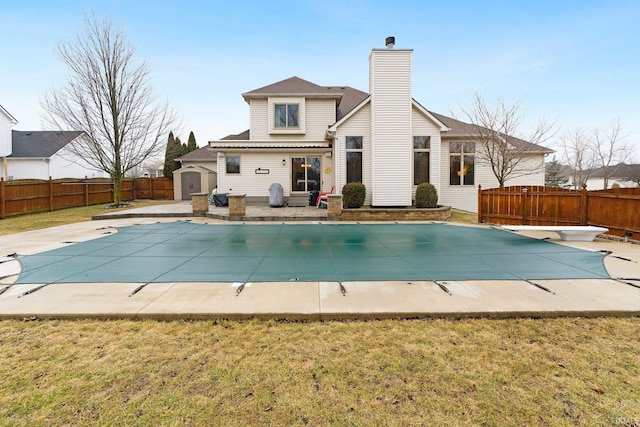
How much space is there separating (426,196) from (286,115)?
8.80 metres

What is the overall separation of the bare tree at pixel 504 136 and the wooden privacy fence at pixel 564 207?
14.1ft

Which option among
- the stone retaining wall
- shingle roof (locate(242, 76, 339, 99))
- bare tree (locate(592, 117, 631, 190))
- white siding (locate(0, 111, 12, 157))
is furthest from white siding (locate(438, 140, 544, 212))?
→ white siding (locate(0, 111, 12, 157))

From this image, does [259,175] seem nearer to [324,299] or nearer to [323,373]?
[324,299]

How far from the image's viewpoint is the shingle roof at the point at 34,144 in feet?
82.5

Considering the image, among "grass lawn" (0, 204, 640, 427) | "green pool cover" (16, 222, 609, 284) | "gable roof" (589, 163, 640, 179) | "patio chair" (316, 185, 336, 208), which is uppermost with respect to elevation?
"gable roof" (589, 163, 640, 179)

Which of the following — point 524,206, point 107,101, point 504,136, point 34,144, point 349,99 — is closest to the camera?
point 524,206

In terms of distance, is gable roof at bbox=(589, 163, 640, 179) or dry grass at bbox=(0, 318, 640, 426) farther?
gable roof at bbox=(589, 163, 640, 179)

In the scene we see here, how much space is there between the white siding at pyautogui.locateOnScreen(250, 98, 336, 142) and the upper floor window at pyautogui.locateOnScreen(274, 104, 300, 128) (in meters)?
0.53

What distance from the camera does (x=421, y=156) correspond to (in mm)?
14391

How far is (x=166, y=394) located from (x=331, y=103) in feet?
56.3

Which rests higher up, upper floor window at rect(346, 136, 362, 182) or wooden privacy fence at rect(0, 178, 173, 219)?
upper floor window at rect(346, 136, 362, 182)

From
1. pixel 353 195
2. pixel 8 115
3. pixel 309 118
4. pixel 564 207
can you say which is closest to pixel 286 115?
pixel 309 118

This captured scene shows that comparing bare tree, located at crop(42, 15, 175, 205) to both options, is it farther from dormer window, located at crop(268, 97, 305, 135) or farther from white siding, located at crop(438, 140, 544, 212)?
white siding, located at crop(438, 140, 544, 212)

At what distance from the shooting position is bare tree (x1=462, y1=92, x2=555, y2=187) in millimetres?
15289
